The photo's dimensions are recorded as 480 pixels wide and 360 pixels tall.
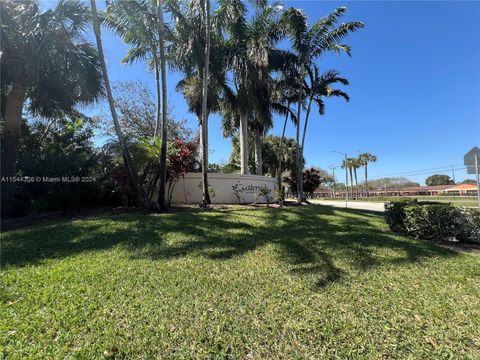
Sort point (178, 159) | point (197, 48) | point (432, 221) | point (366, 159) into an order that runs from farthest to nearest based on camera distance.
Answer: point (366, 159) → point (197, 48) → point (178, 159) → point (432, 221)

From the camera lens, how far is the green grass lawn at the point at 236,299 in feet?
8.52

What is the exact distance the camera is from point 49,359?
2.40 meters

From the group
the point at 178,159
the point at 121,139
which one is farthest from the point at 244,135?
the point at 121,139

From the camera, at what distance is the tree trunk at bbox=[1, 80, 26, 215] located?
10.1 meters

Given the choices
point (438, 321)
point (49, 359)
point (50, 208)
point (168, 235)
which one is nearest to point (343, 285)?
point (438, 321)

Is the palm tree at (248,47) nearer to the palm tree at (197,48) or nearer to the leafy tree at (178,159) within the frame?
the palm tree at (197,48)

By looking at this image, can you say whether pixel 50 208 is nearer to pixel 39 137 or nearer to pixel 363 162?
pixel 39 137

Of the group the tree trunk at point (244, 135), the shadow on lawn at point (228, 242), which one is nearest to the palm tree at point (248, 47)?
the tree trunk at point (244, 135)

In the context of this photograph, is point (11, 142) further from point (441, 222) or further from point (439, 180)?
point (439, 180)

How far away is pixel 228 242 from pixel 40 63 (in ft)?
31.4

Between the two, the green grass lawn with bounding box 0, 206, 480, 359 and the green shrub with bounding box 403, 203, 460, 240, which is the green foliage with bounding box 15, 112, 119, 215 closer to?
the green grass lawn with bounding box 0, 206, 480, 359

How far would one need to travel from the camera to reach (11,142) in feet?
33.6

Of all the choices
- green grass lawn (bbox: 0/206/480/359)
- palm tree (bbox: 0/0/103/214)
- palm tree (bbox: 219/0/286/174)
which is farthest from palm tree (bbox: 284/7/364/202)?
green grass lawn (bbox: 0/206/480/359)

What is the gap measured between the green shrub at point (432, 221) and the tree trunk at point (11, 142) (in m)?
13.5
